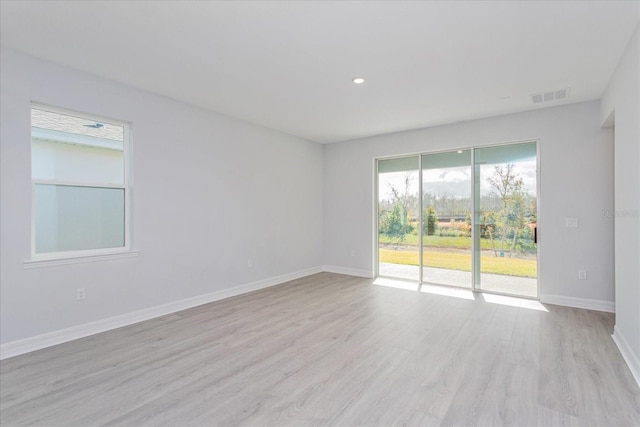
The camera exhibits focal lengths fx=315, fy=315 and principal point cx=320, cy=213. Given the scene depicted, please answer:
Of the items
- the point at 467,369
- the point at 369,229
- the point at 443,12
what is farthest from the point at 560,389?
the point at 369,229

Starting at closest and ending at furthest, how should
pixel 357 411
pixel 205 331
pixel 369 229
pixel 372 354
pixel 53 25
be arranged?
pixel 357 411
pixel 53 25
pixel 372 354
pixel 205 331
pixel 369 229

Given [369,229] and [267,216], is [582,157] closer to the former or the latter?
[369,229]

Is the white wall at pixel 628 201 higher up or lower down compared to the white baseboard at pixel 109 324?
higher up

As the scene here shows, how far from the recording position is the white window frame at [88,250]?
2941 mm

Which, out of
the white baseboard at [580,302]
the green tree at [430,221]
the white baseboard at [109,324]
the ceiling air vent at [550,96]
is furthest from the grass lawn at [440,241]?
the white baseboard at [109,324]

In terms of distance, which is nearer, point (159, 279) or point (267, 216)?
point (159, 279)

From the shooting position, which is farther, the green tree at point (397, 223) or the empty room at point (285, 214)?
the green tree at point (397, 223)

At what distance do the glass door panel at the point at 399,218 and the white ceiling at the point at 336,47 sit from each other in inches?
70.0

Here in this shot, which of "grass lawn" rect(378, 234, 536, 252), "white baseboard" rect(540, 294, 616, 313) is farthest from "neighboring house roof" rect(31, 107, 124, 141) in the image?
"white baseboard" rect(540, 294, 616, 313)

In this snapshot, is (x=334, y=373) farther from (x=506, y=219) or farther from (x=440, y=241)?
(x=506, y=219)

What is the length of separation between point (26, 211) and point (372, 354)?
3.38 metres

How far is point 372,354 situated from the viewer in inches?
111

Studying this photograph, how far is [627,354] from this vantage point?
2627mm

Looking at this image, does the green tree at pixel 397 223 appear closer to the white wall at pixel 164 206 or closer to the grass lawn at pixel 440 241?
the grass lawn at pixel 440 241
